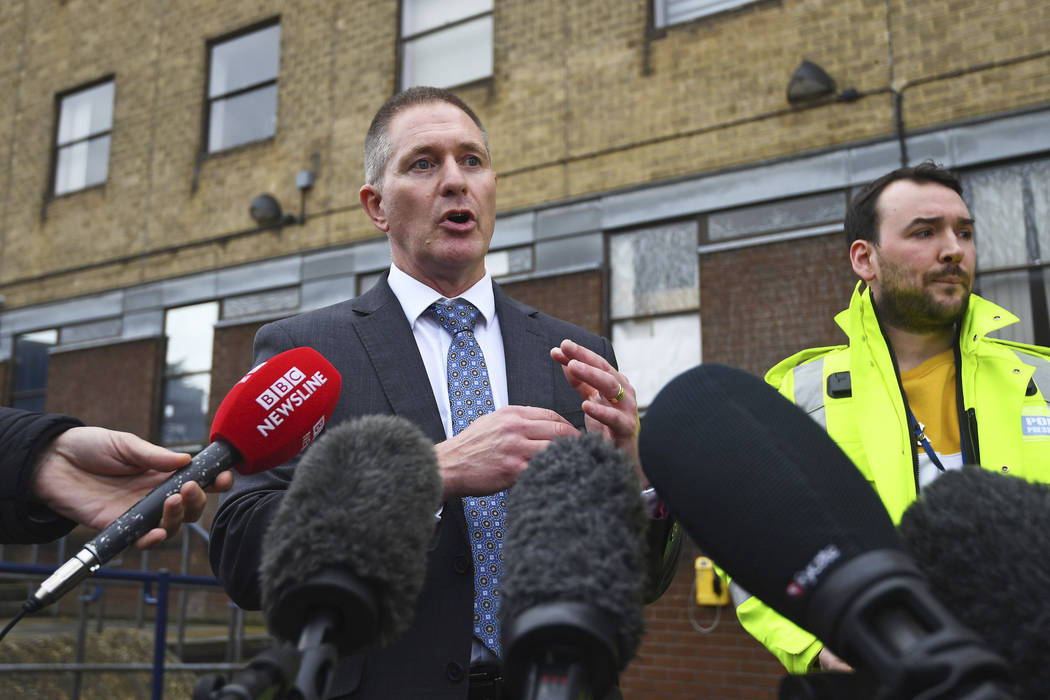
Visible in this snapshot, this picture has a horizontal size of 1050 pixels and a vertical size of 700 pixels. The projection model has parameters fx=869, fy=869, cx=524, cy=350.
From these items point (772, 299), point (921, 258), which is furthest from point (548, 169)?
point (921, 258)

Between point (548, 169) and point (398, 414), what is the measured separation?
719 cm

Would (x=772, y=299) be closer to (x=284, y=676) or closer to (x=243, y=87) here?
(x=284, y=676)

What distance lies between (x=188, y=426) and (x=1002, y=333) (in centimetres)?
919

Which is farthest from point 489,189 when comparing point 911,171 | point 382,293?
point 911,171

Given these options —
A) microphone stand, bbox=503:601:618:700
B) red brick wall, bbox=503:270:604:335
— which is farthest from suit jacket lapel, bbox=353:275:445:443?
red brick wall, bbox=503:270:604:335

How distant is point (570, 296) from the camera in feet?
28.2

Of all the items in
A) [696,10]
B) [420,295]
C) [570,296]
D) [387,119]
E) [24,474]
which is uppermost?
[696,10]

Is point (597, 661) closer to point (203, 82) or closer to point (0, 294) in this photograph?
point (203, 82)

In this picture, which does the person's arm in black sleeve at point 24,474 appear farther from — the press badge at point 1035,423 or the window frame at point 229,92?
→ the window frame at point 229,92

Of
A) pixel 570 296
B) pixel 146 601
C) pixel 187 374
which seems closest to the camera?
pixel 146 601

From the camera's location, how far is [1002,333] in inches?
257

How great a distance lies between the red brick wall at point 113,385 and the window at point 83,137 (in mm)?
2558

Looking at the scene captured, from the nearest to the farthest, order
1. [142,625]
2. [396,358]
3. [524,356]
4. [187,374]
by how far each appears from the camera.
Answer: [396,358] < [524,356] < [142,625] < [187,374]

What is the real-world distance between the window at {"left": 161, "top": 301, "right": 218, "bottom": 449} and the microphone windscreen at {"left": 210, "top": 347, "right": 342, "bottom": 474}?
9.94 meters
